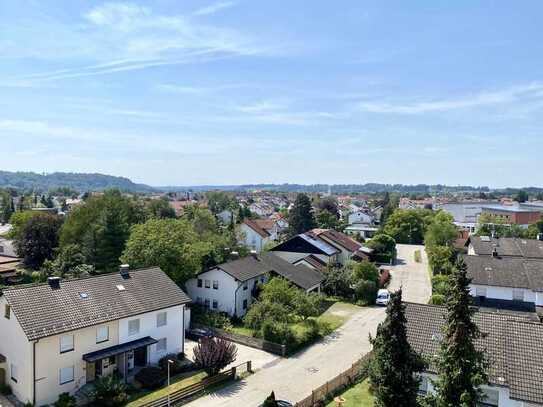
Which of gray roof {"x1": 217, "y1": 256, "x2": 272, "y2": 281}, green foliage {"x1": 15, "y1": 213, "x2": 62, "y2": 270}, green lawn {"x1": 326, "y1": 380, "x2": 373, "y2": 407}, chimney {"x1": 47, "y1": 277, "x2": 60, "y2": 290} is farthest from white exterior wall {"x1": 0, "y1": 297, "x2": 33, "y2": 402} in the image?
green foliage {"x1": 15, "y1": 213, "x2": 62, "y2": 270}

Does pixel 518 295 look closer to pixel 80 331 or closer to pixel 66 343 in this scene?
pixel 80 331

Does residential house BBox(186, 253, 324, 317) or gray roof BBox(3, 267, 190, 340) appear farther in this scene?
residential house BBox(186, 253, 324, 317)

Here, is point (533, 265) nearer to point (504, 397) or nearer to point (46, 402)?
point (504, 397)

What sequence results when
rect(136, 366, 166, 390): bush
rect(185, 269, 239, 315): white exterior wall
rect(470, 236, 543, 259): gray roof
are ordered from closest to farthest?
rect(136, 366, 166, 390): bush → rect(185, 269, 239, 315): white exterior wall → rect(470, 236, 543, 259): gray roof

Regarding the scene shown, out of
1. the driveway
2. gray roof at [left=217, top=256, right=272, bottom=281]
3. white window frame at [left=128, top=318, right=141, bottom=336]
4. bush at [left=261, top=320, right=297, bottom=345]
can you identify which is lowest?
the driveway

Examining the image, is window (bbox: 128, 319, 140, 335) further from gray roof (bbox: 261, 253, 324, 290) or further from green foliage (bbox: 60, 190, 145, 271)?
green foliage (bbox: 60, 190, 145, 271)

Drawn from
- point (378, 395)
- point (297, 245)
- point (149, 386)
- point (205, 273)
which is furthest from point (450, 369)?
point (297, 245)

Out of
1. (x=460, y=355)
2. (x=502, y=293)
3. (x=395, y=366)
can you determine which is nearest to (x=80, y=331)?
(x=395, y=366)
